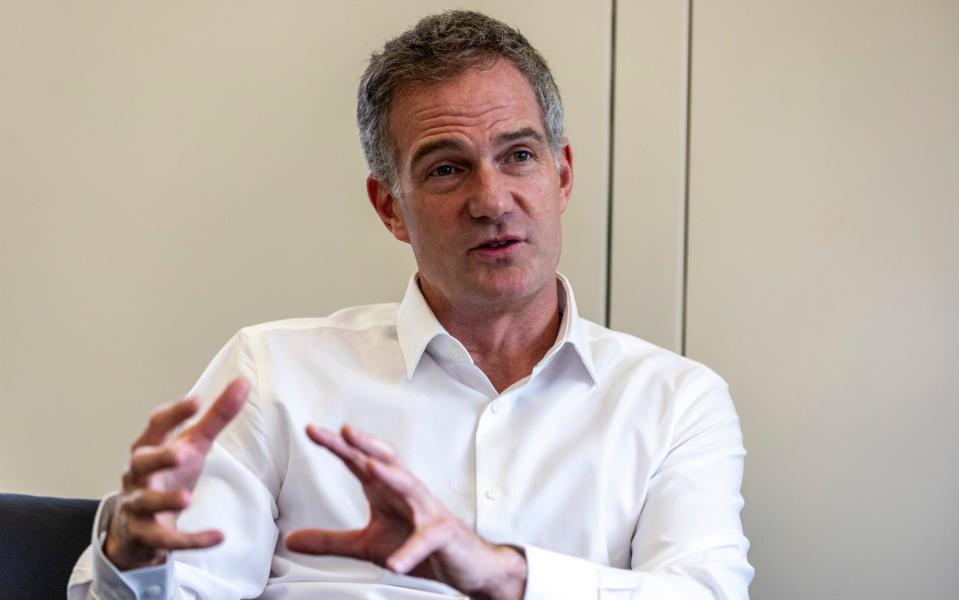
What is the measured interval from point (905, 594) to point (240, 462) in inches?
46.0

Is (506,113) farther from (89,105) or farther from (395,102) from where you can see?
(89,105)

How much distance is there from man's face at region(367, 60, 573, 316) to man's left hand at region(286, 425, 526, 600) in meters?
0.51

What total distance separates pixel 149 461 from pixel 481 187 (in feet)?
2.32

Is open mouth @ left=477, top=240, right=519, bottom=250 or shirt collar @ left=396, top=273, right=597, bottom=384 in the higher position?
open mouth @ left=477, top=240, right=519, bottom=250

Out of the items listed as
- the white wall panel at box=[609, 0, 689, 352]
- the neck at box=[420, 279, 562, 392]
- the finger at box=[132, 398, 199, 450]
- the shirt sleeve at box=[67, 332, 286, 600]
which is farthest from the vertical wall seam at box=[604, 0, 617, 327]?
the finger at box=[132, 398, 199, 450]

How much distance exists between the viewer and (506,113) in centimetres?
168

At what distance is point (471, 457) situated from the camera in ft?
5.36

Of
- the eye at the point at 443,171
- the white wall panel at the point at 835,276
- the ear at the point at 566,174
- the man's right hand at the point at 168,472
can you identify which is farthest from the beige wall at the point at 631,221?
the man's right hand at the point at 168,472

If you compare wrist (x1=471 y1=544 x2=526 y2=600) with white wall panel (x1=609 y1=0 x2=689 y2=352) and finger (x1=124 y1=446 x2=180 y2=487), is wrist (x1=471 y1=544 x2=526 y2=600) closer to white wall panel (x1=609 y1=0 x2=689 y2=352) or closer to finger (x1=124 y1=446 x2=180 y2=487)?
finger (x1=124 y1=446 x2=180 y2=487)

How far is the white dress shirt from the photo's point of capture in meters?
1.56

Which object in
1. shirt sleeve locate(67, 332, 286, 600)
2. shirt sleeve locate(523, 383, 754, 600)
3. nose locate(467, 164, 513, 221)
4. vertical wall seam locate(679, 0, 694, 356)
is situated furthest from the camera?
vertical wall seam locate(679, 0, 694, 356)

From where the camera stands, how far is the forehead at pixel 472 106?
1.67 metres

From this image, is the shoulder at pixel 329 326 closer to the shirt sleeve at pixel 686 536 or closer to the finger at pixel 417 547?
the shirt sleeve at pixel 686 536

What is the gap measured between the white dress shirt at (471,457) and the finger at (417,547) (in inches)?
16.9
